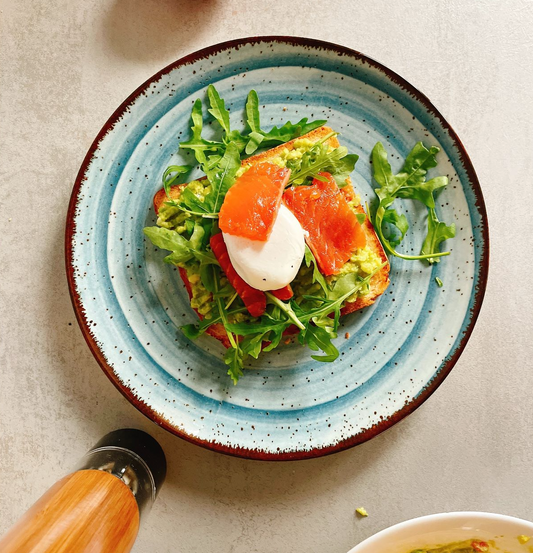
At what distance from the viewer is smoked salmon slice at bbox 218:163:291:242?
1.97 m

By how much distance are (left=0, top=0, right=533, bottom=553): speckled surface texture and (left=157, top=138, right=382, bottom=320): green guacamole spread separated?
2.20 ft

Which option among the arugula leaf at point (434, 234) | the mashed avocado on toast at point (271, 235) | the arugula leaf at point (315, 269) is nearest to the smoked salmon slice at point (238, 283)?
the mashed avocado on toast at point (271, 235)

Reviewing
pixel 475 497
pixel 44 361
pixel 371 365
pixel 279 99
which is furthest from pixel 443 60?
pixel 44 361

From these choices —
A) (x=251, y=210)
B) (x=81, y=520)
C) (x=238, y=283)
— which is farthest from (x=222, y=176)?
(x=81, y=520)

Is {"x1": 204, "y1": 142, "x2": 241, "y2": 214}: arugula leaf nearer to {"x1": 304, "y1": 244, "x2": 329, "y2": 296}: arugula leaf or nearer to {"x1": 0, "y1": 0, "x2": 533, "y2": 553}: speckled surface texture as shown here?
{"x1": 304, "y1": 244, "x2": 329, "y2": 296}: arugula leaf

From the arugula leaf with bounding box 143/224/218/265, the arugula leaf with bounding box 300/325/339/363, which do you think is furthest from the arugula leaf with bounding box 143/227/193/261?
the arugula leaf with bounding box 300/325/339/363

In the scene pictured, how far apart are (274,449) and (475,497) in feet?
3.65

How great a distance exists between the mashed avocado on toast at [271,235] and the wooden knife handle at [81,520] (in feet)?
2.33

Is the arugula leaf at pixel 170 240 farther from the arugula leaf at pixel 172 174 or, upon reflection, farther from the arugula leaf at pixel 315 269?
the arugula leaf at pixel 315 269

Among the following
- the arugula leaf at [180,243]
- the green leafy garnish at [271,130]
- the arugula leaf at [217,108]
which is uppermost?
the arugula leaf at [217,108]

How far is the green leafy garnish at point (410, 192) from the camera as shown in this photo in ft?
7.50

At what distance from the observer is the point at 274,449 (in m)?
2.27

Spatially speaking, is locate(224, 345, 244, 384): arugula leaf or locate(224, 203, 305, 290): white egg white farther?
locate(224, 345, 244, 384): arugula leaf

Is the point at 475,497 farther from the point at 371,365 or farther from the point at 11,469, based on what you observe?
the point at 11,469
